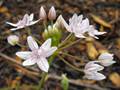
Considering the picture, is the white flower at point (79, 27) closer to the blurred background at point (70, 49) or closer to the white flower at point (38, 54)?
the white flower at point (38, 54)

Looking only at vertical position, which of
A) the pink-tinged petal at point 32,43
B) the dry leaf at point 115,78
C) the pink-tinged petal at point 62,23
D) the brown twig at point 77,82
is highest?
the dry leaf at point 115,78

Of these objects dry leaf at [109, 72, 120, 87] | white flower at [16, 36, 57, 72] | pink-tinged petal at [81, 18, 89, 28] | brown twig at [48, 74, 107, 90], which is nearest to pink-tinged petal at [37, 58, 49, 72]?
white flower at [16, 36, 57, 72]

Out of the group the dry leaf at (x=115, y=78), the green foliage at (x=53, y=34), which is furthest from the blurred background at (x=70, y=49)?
the green foliage at (x=53, y=34)

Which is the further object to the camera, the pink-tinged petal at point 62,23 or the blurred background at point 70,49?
the blurred background at point 70,49

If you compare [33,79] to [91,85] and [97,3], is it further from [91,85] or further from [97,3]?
[97,3]

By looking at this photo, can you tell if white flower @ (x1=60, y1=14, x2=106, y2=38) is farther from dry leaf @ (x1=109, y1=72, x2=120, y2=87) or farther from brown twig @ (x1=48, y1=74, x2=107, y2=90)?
dry leaf @ (x1=109, y1=72, x2=120, y2=87)

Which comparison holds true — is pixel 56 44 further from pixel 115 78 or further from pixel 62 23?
pixel 115 78

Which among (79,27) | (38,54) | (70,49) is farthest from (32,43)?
(70,49)

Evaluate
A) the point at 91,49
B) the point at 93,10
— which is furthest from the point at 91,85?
the point at 93,10

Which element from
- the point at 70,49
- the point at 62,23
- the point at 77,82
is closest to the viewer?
the point at 62,23
